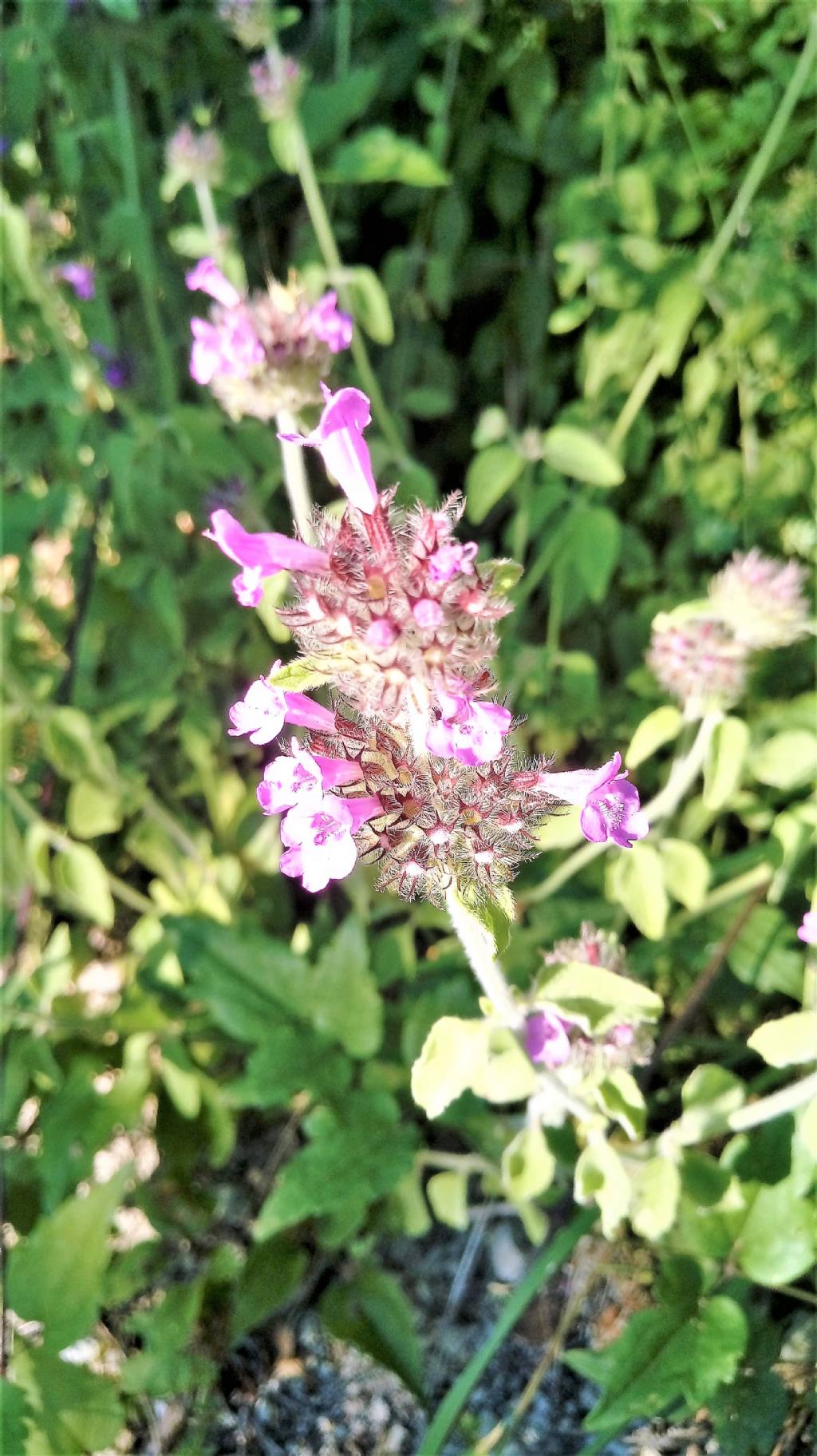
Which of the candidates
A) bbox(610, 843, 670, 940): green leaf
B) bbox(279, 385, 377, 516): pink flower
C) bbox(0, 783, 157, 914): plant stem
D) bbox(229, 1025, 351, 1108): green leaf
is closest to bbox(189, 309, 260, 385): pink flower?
bbox(279, 385, 377, 516): pink flower

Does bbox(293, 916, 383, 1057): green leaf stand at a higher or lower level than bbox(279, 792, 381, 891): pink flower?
lower

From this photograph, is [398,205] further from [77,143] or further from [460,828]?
[460,828]

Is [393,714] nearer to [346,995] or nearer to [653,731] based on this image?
[653,731]

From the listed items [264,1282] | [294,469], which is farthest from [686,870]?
[264,1282]

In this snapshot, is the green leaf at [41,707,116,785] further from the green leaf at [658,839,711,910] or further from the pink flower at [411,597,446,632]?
the pink flower at [411,597,446,632]

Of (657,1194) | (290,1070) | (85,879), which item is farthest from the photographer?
(85,879)

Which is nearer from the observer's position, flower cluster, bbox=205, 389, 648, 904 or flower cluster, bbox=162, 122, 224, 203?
flower cluster, bbox=205, 389, 648, 904

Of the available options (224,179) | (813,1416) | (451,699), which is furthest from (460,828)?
(224,179)
